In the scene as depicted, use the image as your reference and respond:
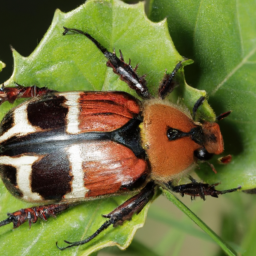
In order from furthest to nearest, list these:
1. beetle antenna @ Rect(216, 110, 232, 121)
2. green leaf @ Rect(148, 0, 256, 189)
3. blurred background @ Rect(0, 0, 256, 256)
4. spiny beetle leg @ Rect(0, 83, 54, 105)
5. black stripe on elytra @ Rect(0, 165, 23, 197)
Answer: blurred background @ Rect(0, 0, 256, 256) < spiny beetle leg @ Rect(0, 83, 54, 105) < beetle antenna @ Rect(216, 110, 232, 121) < black stripe on elytra @ Rect(0, 165, 23, 197) < green leaf @ Rect(148, 0, 256, 189)

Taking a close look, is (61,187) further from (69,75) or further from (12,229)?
(69,75)

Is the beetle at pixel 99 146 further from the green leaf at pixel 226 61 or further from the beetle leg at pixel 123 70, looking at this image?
the green leaf at pixel 226 61

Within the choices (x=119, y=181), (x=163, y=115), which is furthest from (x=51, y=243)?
(x=163, y=115)

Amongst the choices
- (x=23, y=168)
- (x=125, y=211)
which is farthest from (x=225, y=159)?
(x=23, y=168)

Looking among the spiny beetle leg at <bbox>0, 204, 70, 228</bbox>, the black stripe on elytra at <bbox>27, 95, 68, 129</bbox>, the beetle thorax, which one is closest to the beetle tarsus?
the spiny beetle leg at <bbox>0, 204, 70, 228</bbox>

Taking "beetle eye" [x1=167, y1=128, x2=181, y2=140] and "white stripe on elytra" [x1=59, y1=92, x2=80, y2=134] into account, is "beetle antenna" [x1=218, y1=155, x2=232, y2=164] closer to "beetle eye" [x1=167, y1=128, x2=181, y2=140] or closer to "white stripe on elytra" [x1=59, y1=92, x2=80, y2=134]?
"beetle eye" [x1=167, y1=128, x2=181, y2=140]

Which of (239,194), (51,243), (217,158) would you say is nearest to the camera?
(51,243)
